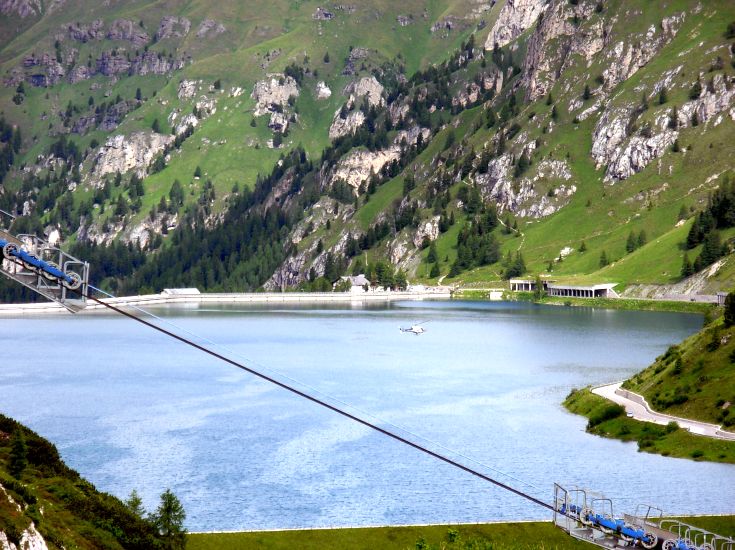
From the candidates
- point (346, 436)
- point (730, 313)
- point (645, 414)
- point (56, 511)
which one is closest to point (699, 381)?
point (645, 414)

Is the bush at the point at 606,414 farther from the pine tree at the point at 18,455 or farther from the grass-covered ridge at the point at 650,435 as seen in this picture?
the pine tree at the point at 18,455

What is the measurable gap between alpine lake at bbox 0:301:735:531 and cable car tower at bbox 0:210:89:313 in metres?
18.5

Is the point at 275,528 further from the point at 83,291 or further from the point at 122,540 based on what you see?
the point at 83,291

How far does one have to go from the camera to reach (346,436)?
96688 millimetres

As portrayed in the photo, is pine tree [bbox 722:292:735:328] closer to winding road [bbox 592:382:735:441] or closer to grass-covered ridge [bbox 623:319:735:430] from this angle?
grass-covered ridge [bbox 623:319:735:430]

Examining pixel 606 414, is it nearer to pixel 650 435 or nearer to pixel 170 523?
pixel 650 435

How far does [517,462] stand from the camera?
271 feet

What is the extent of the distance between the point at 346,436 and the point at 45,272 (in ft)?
228

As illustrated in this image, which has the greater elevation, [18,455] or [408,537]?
[18,455]

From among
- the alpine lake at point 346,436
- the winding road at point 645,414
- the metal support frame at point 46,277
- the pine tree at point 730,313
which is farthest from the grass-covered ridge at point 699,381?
the metal support frame at point 46,277

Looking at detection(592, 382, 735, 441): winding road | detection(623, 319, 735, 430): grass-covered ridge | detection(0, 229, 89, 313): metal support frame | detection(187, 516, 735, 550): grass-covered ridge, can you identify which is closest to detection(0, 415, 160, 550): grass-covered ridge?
detection(187, 516, 735, 550): grass-covered ridge

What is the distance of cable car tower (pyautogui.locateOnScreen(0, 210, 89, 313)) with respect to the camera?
2891 centimetres

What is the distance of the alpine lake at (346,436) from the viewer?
6881 centimetres

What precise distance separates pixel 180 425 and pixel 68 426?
11038 mm
